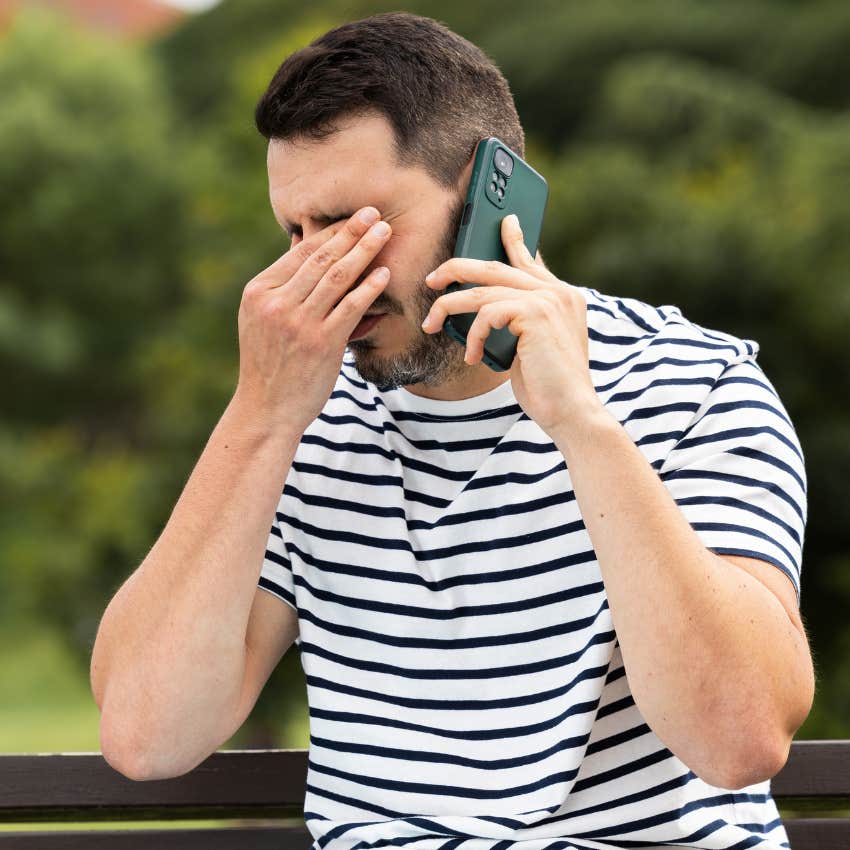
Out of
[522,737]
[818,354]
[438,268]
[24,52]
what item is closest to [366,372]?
[438,268]

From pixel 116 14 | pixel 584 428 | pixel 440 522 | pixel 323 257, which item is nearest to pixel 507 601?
pixel 440 522

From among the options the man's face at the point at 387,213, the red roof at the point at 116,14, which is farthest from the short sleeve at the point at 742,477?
the red roof at the point at 116,14

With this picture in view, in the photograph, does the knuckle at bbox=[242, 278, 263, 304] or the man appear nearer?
the man

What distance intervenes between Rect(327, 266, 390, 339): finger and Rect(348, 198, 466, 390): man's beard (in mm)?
78

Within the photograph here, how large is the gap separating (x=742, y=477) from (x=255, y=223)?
27.1 ft

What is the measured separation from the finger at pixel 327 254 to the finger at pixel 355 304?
0.05 metres

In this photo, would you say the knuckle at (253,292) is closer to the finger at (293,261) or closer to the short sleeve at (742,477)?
the finger at (293,261)

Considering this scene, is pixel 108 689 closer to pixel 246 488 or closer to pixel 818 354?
pixel 246 488

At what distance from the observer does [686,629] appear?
1.47 metres

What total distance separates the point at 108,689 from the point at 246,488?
1.22ft

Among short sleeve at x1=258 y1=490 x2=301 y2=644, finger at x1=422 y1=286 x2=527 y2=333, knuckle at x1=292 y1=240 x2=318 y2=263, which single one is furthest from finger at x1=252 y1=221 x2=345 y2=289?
short sleeve at x1=258 y1=490 x2=301 y2=644

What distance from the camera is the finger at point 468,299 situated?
1606 millimetres

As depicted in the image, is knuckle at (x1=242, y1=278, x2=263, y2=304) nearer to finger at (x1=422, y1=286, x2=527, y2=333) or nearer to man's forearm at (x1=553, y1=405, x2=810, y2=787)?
finger at (x1=422, y1=286, x2=527, y2=333)

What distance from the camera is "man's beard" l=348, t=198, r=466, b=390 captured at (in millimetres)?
1822
